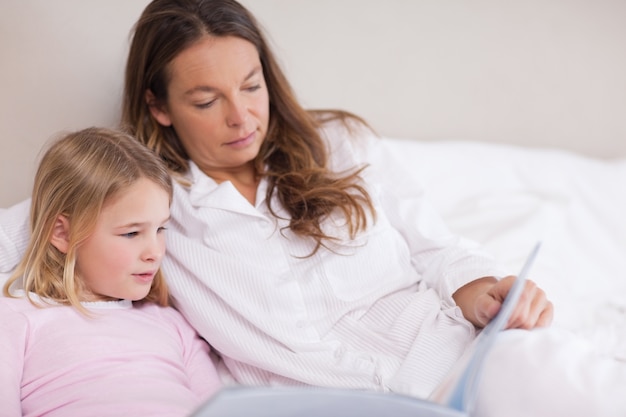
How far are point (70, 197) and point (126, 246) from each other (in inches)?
4.9

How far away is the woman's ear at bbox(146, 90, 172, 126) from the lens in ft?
4.50

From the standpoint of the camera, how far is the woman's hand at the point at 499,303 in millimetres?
1048

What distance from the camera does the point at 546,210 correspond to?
5.65ft

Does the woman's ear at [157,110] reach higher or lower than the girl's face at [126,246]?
higher

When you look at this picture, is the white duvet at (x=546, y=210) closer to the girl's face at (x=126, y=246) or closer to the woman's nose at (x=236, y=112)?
the woman's nose at (x=236, y=112)

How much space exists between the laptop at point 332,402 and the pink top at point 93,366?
385 mm

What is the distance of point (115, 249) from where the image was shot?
113cm

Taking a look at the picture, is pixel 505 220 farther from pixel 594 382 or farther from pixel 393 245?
pixel 594 382

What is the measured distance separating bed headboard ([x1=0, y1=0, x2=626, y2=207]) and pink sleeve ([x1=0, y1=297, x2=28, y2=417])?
0.48 meters

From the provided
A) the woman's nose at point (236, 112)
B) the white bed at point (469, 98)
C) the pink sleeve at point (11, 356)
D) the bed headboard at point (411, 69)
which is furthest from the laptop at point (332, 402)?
the bed headboard at point (411, 69)

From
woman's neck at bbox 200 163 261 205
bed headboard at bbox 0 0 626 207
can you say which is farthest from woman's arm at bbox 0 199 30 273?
woman's neck at bbox 200 163 261 205

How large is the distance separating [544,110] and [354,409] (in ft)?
5.07

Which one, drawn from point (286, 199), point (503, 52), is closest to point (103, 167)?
point (286, 199)

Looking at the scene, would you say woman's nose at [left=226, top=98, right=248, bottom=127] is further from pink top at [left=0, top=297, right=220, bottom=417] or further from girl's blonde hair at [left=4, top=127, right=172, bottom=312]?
pink top at [left=0, top=297, right=220, bottom=417]
